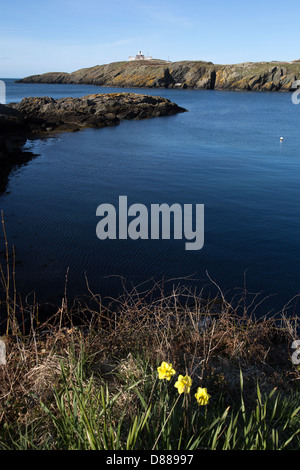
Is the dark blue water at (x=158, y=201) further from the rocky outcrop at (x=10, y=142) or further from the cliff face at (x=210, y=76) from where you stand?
the cliff face at (x=210, y=76)

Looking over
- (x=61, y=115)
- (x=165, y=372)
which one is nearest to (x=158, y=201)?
(x=165, y=372)

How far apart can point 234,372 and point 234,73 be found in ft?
346

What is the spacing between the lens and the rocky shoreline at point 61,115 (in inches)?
850

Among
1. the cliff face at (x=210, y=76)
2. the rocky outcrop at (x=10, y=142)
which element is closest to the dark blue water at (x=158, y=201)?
the rocky outcrop at (x=10, y=142)

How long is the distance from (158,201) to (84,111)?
77.9 ft

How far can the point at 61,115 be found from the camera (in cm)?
3177

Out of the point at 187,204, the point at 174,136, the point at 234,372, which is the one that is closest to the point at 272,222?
the point at 187,204

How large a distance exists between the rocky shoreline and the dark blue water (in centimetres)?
142

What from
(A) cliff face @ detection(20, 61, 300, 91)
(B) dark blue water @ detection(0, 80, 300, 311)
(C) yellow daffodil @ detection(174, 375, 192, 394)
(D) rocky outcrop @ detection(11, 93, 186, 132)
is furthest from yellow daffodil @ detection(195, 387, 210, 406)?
(A) cliff face @ detection(20, 61, 300, 91)

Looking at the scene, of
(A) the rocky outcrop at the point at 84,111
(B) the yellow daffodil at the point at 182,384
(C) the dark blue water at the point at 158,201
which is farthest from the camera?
(A) the rocky outcrop at the point at 84,111

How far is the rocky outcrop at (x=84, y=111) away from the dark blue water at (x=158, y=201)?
17.4ft

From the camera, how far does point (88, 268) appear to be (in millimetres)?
8047

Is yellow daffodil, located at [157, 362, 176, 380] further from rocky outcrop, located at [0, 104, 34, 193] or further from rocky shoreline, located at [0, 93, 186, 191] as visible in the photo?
rocky shoreline, located at [0, 93, 186, 191]

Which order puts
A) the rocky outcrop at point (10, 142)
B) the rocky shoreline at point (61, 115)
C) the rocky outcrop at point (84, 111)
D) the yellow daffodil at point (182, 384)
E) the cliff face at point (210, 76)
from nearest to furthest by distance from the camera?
the yellow daffodil at point (182, 384)
the rocky outcrop at point (10, 142)
the rocky shoreline at point (61, 115)
the rocky outcrop at point (84, 111)
the cliff face at point (210, 76)
